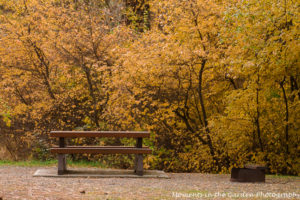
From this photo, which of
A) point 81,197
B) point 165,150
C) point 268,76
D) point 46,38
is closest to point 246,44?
point 268,76

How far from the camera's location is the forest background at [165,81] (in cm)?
1023

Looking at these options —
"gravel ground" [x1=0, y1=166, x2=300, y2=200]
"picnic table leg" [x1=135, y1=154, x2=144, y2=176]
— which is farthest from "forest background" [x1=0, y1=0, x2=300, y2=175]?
"gravel ground" [x1=0, y1=166, x2=300, y2=200]

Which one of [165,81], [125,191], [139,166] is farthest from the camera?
[165,81]

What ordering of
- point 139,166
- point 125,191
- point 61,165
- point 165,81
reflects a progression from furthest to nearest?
1. point 165,81
2. point 139,166
3. point 61,165
4. point 125,191

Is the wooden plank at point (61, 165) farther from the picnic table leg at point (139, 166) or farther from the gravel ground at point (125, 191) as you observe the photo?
the picnic table leg at point (139, 166)

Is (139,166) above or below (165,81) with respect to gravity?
below

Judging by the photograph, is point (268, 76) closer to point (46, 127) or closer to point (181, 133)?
point (181, 133)

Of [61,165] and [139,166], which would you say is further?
[139,166]

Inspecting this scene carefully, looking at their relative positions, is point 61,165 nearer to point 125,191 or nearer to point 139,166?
point 139,166

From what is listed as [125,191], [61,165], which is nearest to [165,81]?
[61,165]

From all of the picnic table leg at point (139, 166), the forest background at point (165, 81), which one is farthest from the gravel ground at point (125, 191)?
the forest background at point (165, 81)

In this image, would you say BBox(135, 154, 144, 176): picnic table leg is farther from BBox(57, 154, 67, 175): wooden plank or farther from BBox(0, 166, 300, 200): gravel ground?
BBox(57, 154, 67, 175): wooden plank

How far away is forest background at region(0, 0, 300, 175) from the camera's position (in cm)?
1023

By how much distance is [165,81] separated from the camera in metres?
11.7
